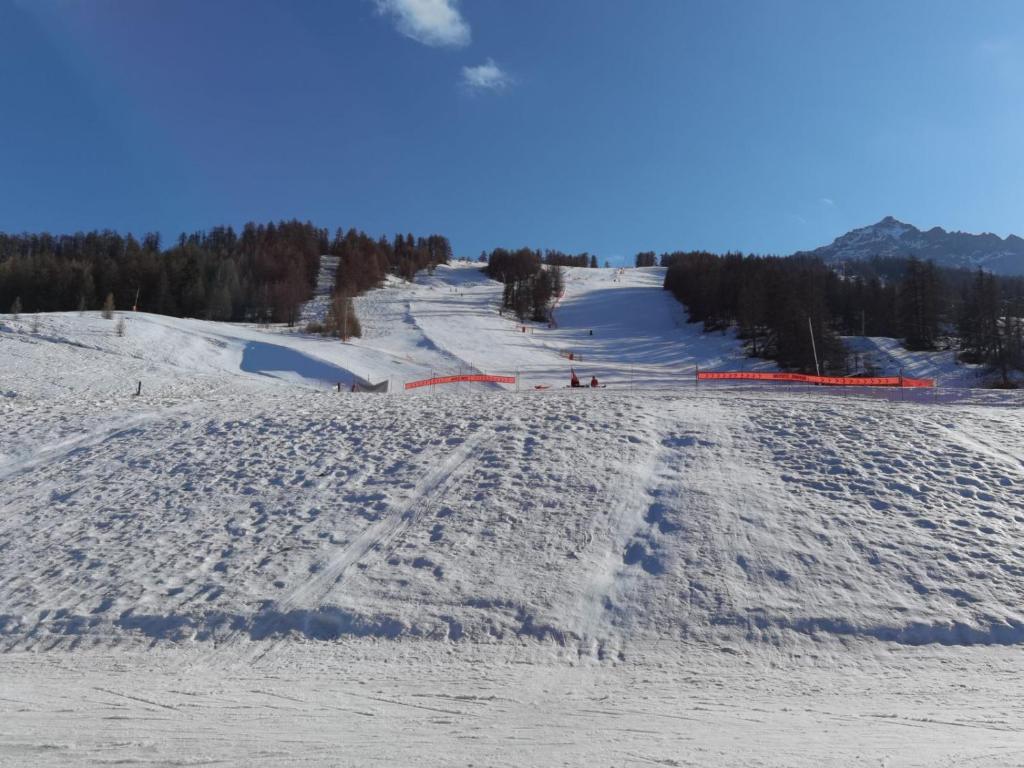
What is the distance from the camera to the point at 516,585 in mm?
7590

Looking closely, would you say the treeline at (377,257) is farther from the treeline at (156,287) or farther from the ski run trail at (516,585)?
the ski run trail at (516,585)

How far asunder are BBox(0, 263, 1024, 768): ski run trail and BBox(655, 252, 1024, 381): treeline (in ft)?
106

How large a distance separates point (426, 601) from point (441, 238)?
148962 mm

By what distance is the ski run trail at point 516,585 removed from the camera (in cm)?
452

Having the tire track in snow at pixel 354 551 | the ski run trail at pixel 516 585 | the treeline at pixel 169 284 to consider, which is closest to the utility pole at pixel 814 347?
the ski run trail at pixel 516 585

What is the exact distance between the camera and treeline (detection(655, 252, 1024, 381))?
142 ft

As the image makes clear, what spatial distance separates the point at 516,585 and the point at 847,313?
236 ft

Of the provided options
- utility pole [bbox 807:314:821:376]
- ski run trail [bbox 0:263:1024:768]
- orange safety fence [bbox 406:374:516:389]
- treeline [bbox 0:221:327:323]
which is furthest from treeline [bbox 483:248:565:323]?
ski run trail [bbox 0:263:1024:768]

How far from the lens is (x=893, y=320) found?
191ft

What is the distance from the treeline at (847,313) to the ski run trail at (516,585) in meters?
32.2

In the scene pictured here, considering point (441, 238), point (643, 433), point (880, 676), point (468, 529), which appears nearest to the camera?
point (880, 676)

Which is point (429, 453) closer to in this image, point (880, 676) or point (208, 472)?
point (208, 472)

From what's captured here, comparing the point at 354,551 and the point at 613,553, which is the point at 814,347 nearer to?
the point at 613,553

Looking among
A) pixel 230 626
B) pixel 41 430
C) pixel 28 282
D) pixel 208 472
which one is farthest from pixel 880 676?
pixel 28 282
